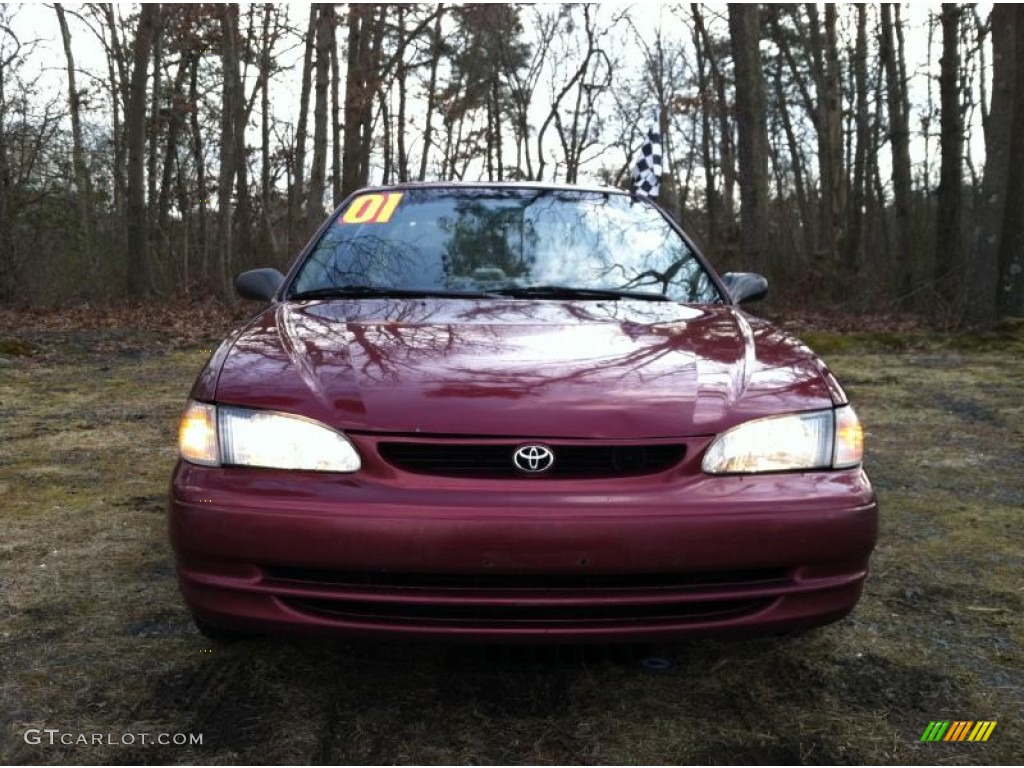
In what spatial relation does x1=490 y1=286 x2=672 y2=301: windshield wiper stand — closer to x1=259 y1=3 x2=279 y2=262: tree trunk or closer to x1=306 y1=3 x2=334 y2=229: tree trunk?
x1=306 y1=3 x2=334 y2=229: tree trunk

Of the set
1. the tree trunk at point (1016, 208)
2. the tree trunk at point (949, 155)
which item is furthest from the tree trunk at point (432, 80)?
the tree trunk at point (1016, 208)

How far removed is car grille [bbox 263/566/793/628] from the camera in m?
1.86

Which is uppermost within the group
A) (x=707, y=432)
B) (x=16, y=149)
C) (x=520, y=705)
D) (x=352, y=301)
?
(x=16, y=149)

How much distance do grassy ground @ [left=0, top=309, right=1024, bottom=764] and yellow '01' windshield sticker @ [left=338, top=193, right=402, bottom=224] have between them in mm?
1422

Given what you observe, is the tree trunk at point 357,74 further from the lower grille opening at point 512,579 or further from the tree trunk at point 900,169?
the lower grille opening at point 512,579

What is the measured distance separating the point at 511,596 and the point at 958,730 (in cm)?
107

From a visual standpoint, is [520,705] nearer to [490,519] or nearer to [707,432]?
[490,519]

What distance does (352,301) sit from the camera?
2803 mm

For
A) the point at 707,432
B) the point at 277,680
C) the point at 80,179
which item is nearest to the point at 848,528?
the point at 707,432

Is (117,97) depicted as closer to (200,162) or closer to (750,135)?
(200,162)

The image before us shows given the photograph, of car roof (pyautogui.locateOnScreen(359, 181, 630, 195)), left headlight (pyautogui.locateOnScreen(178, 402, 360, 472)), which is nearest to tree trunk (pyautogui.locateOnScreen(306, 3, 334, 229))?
car roof (pyautogui.locateOnScreen(359, 181, 630, 195))

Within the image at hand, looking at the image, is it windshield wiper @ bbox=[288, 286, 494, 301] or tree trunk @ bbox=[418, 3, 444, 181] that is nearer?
windshield wiper @ bbox=[288, 286, 494, 301]

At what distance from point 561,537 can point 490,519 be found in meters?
0.15

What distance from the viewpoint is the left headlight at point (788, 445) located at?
1.98 metres
